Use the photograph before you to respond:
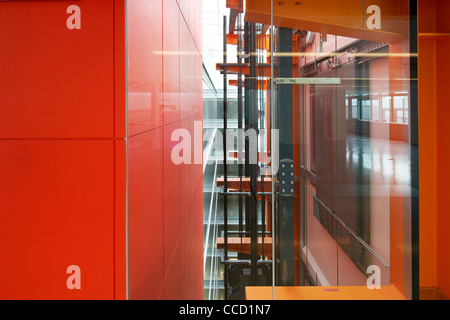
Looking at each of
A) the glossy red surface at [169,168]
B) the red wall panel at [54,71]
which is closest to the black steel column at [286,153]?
the glossy red surface at [169,168]

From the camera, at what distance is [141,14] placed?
2.15m

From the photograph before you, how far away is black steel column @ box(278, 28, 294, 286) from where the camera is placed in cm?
301

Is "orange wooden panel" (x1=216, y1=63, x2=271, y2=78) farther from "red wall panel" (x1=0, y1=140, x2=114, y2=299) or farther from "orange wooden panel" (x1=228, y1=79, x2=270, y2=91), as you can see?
"red wall panel" (x1=0, y1=140, x2=114, y2=299)

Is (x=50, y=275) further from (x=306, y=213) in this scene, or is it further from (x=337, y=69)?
(x=337, y=69)

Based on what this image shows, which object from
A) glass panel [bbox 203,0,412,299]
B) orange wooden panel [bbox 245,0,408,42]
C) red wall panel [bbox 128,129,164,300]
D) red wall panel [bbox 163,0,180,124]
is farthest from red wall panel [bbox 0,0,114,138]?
orange wooden panel [bbox 245,0,408,42]

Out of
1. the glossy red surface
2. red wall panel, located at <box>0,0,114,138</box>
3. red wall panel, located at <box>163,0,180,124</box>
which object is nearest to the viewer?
red wall panel, located at <box>0,0,114,138</box>

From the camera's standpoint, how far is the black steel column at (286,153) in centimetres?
301

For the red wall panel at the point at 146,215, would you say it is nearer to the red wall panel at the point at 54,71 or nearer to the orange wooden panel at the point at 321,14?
the red wall panel at the point at 54,71

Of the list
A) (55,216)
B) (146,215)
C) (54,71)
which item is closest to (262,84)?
(146,215)

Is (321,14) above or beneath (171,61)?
above

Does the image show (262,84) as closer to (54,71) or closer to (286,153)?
(286,153)

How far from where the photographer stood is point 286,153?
305 centimetres
